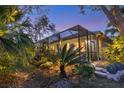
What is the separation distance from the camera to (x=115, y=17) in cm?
811

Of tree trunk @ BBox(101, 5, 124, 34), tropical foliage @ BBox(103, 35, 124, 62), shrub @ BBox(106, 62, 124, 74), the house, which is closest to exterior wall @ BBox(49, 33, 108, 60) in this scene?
the house

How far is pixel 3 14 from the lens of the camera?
776cm

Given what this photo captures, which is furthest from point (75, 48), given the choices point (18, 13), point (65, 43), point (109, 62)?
point (18, 13)

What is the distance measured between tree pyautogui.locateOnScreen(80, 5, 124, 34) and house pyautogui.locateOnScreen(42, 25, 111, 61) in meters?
0.33

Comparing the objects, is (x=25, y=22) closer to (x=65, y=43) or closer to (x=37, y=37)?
(x=37, y=37)

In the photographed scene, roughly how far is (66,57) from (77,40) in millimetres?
404

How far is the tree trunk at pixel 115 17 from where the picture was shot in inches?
312

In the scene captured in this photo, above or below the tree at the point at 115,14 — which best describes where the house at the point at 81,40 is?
below

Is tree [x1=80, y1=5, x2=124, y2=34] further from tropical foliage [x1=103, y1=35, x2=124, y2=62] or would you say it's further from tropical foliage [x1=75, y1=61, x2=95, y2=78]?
tropical foliage [x1=75, y1=61, x2=95, y2=78]

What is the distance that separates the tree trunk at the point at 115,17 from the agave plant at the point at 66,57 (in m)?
0.88

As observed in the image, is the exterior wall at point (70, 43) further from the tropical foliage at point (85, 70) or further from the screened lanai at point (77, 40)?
the tropical foliage at point (85, 70)

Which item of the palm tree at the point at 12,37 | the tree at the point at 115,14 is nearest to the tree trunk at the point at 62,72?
the palm tree at the point at 12,37

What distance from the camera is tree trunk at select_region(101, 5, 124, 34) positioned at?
26.0 feet
